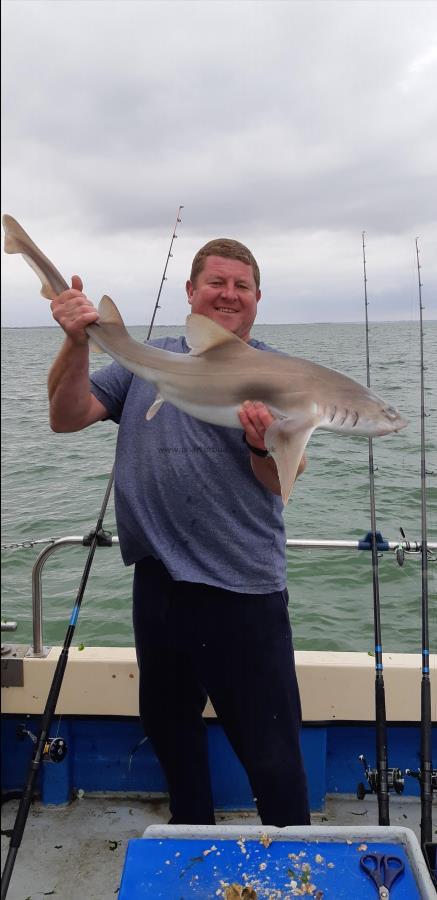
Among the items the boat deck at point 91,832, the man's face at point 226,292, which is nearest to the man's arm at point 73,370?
the man's face at point 226,292

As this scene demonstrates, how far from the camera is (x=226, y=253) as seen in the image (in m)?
2.44

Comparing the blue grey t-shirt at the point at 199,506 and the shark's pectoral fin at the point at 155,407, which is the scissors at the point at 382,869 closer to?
the blue grey t-shirt at the point at 199,506

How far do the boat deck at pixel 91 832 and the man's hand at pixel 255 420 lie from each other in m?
1.98

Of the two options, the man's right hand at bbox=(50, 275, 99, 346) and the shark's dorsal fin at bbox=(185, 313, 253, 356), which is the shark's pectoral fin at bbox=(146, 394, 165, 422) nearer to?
the shark's dorsal fin at bbox=(185, 313, 253, 356)

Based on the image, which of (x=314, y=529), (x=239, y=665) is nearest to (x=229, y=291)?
(x=239, y=665)

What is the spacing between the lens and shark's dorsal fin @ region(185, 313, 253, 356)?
2.16 meters

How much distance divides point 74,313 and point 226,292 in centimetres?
58

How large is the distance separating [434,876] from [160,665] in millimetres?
1127

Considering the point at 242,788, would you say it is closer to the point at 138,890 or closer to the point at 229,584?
the point at 229,584

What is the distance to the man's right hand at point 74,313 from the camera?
2174 millimetres

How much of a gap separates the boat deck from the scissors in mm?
1509

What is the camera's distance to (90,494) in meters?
9.96

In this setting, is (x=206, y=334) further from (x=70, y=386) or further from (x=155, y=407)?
(x=70, y=386)

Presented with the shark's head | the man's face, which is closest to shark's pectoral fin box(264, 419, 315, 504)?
the shark's head
